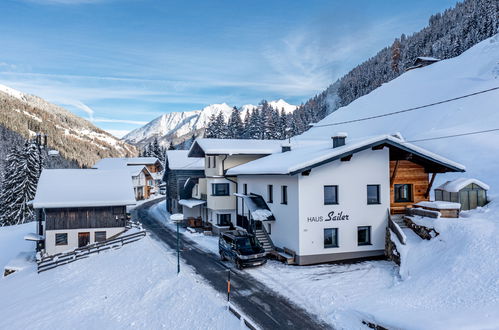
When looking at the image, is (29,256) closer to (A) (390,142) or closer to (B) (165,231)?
(B) (165,231)

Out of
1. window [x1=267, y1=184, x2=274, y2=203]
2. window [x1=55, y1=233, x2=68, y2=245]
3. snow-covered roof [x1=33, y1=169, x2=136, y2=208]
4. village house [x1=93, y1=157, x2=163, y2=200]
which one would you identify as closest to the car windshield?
window [x1=267, y1=184, x2=274, y2=203]

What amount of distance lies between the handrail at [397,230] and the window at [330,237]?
3695mm

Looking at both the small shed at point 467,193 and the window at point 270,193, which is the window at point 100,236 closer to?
the window at point 270,193

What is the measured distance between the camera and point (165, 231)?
39.0m

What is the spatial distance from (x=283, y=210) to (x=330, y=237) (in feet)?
12.2

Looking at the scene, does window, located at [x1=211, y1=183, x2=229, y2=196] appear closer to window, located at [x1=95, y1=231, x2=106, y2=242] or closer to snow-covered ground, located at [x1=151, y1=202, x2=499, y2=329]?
window, located at [x1=95, y1=231, x2=106, y2=242]

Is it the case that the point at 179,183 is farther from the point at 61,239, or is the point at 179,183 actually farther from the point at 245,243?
the point at 245,243

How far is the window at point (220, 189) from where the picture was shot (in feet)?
120

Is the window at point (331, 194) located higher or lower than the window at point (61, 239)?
higher

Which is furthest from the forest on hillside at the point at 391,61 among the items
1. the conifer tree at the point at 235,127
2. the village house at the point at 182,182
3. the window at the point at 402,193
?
the window at the point at 402,193

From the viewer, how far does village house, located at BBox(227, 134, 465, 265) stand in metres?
23.8

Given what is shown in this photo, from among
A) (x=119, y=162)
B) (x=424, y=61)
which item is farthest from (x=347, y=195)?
(x=424, y=61)

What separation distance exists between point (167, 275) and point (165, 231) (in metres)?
17.4

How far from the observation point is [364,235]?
25125mm
